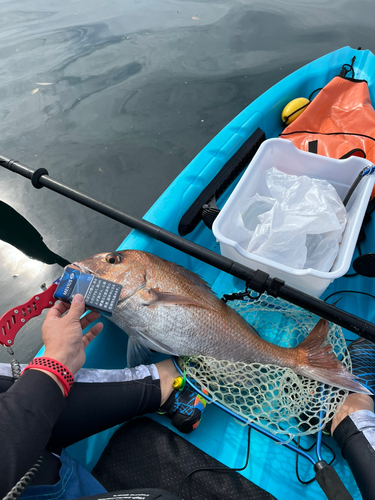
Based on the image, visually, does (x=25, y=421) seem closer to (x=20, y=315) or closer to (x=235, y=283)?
(x=20, y=315)

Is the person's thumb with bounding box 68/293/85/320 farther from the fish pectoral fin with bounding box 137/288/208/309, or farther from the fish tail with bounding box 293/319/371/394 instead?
the fish tail with bounding box 293/319/371/394

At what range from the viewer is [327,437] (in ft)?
5.65

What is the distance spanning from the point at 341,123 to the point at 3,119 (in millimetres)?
4199

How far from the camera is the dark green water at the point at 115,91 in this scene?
9.95 feet

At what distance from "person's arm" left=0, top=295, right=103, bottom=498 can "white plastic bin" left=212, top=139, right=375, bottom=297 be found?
3.19 ft

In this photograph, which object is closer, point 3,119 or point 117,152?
point 117,152

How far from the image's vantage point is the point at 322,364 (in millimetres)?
1614

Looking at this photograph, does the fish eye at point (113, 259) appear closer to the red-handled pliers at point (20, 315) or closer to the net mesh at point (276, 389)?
the red-handled pliers at point (20, 315)

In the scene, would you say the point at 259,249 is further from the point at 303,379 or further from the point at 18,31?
the point at 18,31

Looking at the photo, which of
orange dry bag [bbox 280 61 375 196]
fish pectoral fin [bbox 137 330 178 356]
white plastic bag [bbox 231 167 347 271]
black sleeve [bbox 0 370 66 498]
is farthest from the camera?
orange dry bag [bbox 280 61 375 196]

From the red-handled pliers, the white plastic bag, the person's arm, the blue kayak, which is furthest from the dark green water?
the white plastic bag

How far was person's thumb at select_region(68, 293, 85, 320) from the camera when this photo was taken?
1.36 m

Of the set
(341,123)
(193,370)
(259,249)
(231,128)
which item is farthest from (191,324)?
(341,123)

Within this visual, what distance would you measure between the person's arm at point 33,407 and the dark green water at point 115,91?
1299 mm
